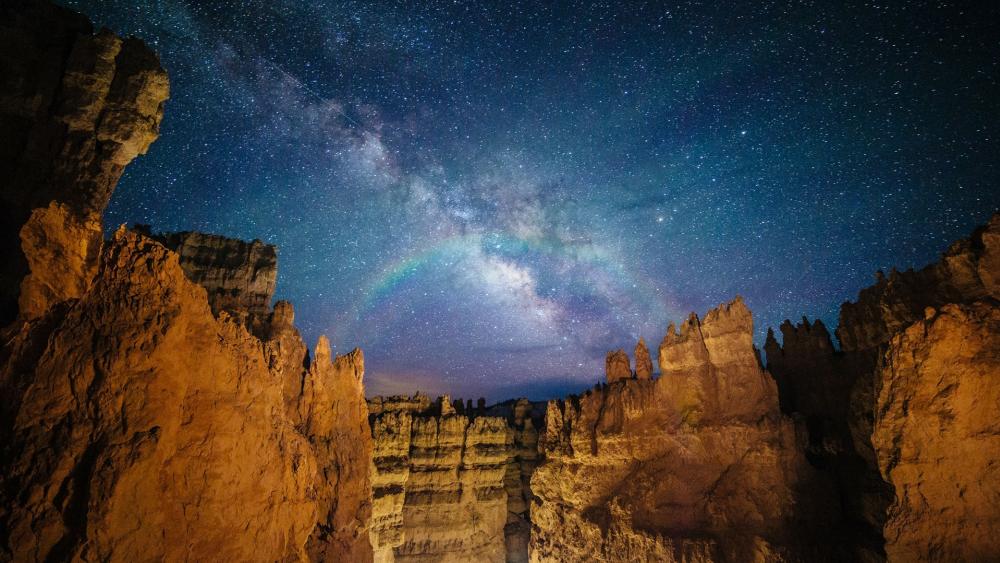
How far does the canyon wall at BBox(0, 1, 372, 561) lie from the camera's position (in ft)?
18.7

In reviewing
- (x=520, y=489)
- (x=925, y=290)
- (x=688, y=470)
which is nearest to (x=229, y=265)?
(x=688, y=470)

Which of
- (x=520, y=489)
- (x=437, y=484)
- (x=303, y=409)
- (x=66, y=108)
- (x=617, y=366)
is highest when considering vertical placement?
(x=66, y=108)

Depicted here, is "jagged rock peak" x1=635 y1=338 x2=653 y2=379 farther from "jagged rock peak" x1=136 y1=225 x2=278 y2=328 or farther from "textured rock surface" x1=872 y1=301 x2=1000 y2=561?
"jagged rock peak" x1=136 y1=225 x2=278 y2=328

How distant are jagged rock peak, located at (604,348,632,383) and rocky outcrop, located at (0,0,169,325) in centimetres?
2531

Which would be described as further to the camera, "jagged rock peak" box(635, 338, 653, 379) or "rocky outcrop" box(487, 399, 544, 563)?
"rocky outcrop" box(487, 399, 544, 563)

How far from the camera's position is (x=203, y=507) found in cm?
733

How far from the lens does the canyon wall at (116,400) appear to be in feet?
18.7

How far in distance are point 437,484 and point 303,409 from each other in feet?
85.8

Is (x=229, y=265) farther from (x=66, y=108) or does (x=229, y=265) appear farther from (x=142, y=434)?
(x=142, y=434)

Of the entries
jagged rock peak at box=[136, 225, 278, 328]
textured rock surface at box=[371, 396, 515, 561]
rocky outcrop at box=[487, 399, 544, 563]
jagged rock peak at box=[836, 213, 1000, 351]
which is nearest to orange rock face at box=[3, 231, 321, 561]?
jagged rock peak at box=[136, 225, 278, 328]

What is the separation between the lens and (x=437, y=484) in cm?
3778

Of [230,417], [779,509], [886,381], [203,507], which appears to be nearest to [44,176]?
[230,417]

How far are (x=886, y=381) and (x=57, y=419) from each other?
1915cm

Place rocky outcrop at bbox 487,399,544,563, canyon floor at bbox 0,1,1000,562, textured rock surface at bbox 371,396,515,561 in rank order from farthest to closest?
rocky outcrop at bbox 487,399,544,563 < textured rock surface at bbox 371,396,515,561 < canyon floor at bbox 0,1,1000,562
